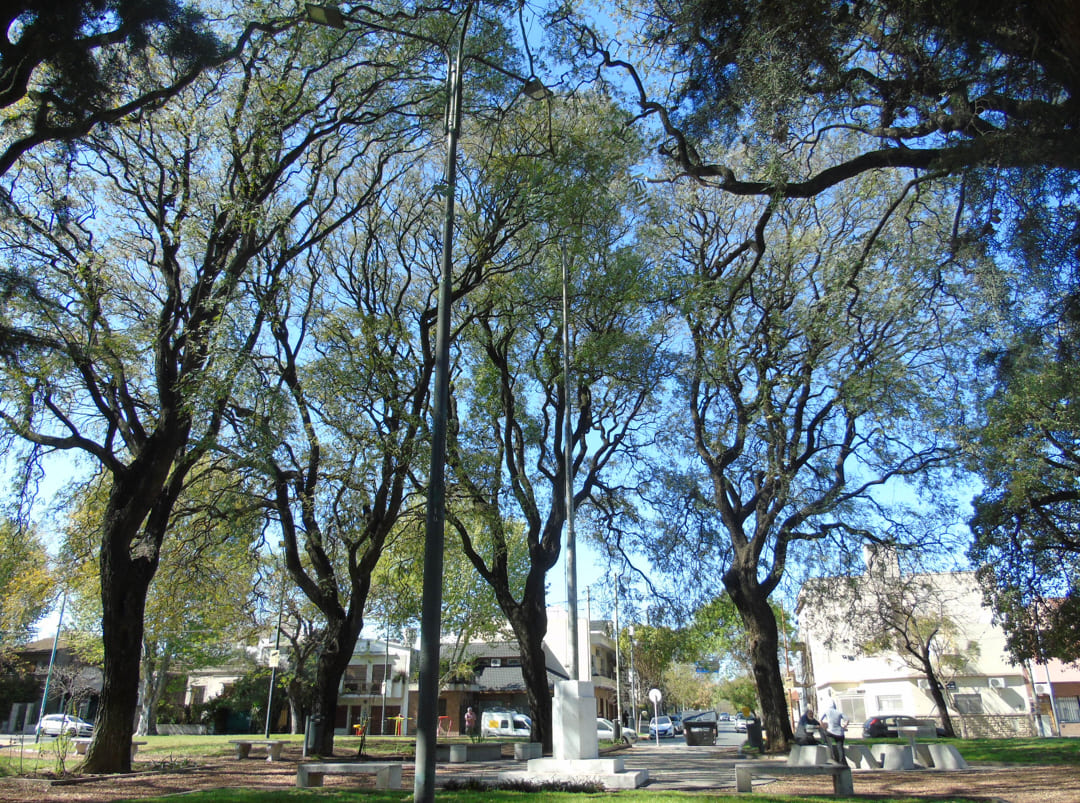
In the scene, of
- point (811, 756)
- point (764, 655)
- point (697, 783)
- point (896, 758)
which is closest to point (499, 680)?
point (764, 655)

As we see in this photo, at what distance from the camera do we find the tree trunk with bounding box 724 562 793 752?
1933 centimetres

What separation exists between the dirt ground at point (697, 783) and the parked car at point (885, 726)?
22.7 metres

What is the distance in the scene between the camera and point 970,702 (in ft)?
149

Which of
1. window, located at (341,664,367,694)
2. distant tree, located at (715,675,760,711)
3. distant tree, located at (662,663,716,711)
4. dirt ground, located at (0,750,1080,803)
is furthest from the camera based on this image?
distant tree, located at (662,663,716,711)

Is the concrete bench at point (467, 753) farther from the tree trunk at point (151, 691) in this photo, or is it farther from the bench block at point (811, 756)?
the tree trunk at point (151, 691)

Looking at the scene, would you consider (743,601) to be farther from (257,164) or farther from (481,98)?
(257,164)

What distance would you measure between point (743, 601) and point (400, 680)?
4002 centimetres

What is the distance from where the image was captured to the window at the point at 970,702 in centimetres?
4503

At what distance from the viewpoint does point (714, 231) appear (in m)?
21.0

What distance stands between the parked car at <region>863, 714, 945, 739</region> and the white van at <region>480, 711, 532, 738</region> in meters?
17.5

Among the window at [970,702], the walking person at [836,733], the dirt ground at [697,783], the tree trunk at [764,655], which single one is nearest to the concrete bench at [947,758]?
the dirt ground at [697,783]

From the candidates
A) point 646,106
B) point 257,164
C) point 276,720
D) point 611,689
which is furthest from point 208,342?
point 611,689

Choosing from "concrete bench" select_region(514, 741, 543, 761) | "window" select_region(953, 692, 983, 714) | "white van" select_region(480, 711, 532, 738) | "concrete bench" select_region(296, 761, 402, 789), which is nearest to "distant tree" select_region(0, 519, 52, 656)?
"concrete bench" select_region(296, 761, 402, 789)

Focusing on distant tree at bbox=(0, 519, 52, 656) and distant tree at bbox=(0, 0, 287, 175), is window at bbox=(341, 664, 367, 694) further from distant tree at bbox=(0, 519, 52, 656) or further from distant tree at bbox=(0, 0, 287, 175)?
distant tree at bbox=(0, 0, 287, 175)
